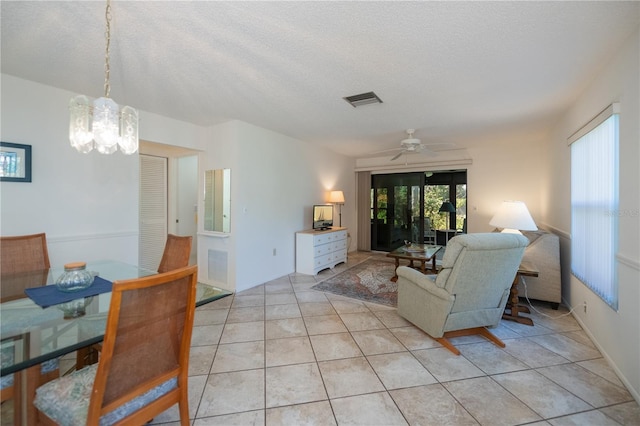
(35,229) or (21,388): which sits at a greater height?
(35,229)

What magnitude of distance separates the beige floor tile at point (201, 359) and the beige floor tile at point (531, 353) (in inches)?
99.9

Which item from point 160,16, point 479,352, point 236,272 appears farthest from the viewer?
point 236,272

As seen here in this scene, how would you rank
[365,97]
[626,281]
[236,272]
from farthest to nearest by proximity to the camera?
[236,272] < [365,97] < [626,281]

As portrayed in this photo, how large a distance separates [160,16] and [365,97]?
1.95 m

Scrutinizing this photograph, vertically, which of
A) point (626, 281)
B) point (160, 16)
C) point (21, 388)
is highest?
point (160, 16)

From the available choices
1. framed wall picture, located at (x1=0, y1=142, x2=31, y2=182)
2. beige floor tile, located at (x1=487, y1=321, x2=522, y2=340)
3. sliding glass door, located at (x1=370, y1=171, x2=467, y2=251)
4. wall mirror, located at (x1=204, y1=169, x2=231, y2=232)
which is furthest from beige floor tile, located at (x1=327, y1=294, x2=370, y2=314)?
sliding glass door, located at (x1=370, y1=171, x2=467, y2=251)

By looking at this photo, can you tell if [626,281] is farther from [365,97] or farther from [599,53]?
[365,97]

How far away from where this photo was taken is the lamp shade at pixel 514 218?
3305 millimetres

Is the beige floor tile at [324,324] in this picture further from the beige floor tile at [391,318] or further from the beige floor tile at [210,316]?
the beige floor tile at [210,316]

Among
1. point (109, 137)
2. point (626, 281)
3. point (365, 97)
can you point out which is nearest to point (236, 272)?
point (109, 137)

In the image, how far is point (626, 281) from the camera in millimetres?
1880

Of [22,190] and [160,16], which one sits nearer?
[160,16]

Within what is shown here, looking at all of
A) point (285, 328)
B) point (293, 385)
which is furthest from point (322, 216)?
point (293, 385)

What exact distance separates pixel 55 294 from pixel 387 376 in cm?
227
